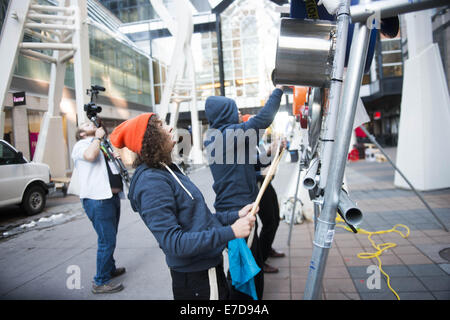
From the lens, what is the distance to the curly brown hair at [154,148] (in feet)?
4.56

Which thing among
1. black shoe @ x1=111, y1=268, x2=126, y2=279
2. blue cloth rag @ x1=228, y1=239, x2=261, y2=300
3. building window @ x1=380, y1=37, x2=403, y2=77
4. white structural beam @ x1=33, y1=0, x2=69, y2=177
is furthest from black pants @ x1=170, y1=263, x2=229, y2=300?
building window @ x1=380, y1=37, x2=403, y2=77

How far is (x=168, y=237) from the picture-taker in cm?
122

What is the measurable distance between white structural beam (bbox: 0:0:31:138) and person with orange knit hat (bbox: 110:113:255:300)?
0.85 metres

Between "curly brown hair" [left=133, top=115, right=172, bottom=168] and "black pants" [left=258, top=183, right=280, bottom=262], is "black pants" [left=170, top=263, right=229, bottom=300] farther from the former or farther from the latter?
"black pants" [left=258, top=183, right=280, bottom=262]

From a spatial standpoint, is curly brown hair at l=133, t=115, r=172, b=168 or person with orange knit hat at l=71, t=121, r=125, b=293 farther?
person with orange knit hat at l=71, t=121, r=125, b=293

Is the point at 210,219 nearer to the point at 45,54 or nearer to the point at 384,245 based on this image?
the point at 45,54

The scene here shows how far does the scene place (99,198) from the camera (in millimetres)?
2670

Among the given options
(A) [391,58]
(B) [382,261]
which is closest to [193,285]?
(B) [382,261]

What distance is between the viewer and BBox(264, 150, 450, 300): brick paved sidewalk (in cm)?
241

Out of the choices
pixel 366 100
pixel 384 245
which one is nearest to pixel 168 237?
pixel 384 245

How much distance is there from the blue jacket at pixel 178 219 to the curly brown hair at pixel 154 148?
0.05m
